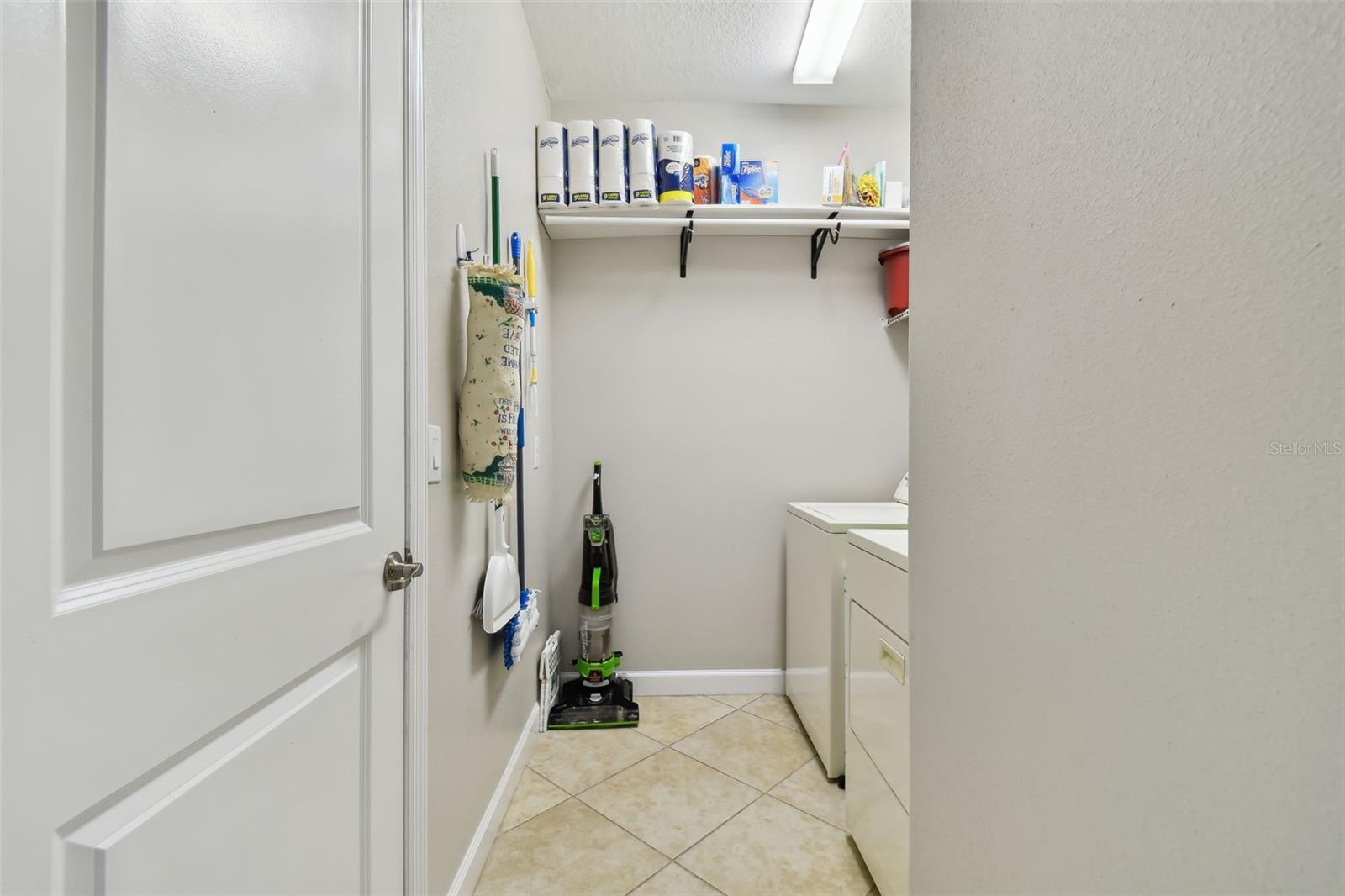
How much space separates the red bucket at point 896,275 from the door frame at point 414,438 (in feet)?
6.46

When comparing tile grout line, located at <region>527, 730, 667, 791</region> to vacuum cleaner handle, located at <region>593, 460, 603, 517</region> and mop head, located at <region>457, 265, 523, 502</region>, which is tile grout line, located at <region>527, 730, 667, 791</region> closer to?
vacuum cleaner handle, located at <region>593, 460, 603, 517</region>

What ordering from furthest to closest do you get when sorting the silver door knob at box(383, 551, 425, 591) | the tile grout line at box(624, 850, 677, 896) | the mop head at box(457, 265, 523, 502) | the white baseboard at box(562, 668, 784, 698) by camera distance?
1. the white baseboard at box(562, 668, 784, 698)
2. the tile grout line at box(624, 850, 677, 896)
3. the mop head at box(457, 265, 523, 502)
4. the silver door knob at box(383, 551, 425, 591)

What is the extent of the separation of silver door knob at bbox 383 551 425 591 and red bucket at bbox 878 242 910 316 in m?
2.17

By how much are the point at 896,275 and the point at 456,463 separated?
2049 millimetres

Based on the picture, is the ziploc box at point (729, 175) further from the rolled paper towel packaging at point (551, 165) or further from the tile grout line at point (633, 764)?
the tile grout line at point (633, 764)

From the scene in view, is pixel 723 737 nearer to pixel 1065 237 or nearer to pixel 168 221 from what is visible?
pixel 1065 237

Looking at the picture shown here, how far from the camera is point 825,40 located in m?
1.91

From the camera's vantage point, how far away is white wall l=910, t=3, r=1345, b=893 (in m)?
0.33

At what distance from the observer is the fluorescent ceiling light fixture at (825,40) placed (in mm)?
1754

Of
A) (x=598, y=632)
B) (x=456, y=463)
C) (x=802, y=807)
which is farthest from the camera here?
(x=598, y=632)

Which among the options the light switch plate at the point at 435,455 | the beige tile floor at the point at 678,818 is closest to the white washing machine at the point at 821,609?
the beige tile floor at the point at 678,818

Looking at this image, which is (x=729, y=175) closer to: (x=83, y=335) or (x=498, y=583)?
(x=498, y=583)

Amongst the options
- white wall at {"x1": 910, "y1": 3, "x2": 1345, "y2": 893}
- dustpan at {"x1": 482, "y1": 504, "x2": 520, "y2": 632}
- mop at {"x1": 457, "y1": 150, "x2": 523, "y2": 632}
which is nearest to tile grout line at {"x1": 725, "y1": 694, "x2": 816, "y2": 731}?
dustpan at {"x1": 482, "y1": 504, "x2": 520, "y2": 632}

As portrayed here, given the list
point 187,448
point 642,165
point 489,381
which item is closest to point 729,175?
point 642,165
